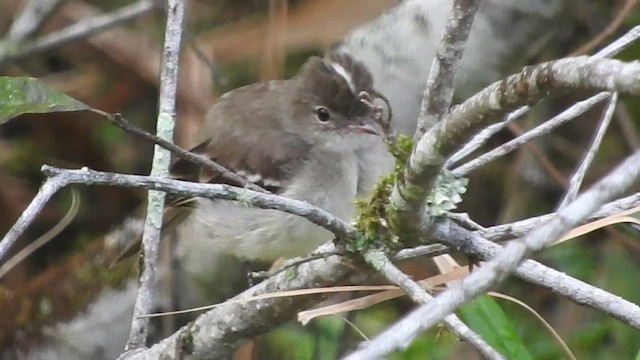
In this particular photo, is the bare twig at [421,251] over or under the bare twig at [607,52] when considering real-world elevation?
under

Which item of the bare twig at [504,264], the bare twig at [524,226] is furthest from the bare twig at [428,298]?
the bare twig at [504,264]

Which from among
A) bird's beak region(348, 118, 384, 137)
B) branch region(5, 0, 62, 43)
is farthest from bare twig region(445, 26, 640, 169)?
branch region(5, 0, 62, 43)

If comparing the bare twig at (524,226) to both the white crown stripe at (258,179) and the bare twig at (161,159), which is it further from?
the white crown stripe at (258,179)

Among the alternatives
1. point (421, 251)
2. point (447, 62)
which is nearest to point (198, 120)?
point (421, 251)

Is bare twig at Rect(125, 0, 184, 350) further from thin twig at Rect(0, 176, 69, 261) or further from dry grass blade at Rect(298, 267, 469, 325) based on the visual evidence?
thin twig at Rect(0, 176, 69, 261)

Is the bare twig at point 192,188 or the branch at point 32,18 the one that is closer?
the bare twig at point 192,188

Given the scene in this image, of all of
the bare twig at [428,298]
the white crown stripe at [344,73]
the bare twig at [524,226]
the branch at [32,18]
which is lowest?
the bare twig at [428,298]
